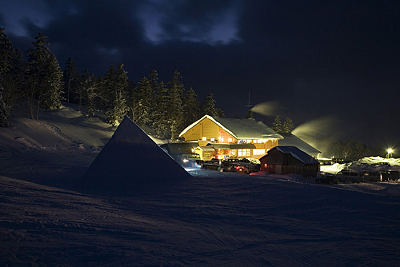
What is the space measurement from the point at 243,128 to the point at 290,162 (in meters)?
19.3

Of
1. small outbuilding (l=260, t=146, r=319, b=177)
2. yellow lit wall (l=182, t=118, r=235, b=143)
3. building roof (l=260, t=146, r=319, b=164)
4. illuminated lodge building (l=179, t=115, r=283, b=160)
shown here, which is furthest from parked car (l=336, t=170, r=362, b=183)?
yellow lit wall (l=182, t=118, r=235, b=143)

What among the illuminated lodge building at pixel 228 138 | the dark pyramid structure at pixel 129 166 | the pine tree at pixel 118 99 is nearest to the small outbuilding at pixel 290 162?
the illuminated lodge building at pixel 228 138

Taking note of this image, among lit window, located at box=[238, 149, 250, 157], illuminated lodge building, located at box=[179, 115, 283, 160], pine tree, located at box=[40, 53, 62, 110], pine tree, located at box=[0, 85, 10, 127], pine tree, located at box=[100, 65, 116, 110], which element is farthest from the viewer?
pine tree, located at box=[100, 65, 116, 110]

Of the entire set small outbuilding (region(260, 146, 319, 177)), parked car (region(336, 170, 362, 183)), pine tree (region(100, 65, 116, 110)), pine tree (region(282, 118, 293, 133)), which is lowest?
parked car (region(336, 170, 362, 183))

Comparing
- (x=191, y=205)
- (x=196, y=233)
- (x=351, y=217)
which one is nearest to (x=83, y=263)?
(x=196, y=233)

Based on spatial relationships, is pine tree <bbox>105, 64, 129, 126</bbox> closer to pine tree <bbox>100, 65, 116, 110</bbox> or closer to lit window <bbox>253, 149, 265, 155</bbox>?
pine tree <bbox>100, 65, 116, 110</bbox>

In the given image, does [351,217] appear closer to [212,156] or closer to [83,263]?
[83,263]

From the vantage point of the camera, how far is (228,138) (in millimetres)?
45812

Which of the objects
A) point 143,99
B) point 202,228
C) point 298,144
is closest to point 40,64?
point 143,99

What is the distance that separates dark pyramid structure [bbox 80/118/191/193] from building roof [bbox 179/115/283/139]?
27.9 meters

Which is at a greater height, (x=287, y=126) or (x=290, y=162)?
(x=287, y=126)

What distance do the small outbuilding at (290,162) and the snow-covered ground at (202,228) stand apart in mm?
14246

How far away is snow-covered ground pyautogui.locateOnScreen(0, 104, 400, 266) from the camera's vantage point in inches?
216

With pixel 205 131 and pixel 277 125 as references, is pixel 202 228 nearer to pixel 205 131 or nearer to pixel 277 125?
pixel 205 131
